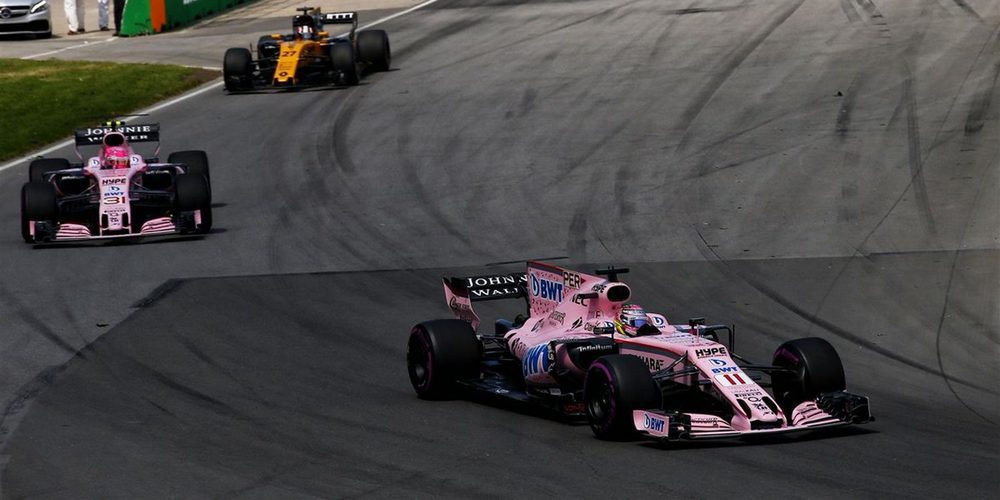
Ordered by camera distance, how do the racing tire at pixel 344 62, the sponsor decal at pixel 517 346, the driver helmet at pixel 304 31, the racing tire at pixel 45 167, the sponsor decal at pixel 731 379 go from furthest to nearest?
1. the driver helmet at pixel 304 31
2. the racing tire at pixel 344 62
3. the racing tire at pixel 45 167
4. the sponsor decal at pixel 517 346
5. the sponsor decal at pixel 731 379

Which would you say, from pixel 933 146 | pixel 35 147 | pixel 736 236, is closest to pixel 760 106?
pixel 933 146

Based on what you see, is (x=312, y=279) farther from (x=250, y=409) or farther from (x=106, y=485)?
(x=106, y=485)

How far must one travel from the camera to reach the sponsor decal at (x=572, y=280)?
12.6 metres

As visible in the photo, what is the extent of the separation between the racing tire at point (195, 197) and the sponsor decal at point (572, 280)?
9.79m

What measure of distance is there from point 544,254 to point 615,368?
886cm

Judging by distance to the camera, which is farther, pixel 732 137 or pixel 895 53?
pixel 895 53

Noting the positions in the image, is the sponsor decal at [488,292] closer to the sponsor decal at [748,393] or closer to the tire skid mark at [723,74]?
the sponsor decal at [748,393]

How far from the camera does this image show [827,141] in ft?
81.5

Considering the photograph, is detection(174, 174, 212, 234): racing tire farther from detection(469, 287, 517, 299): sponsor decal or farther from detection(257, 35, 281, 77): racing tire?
detection(257, 35, 281, 77): racing tire

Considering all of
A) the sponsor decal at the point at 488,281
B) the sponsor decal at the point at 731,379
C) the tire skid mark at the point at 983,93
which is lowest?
the tire skid mark at the point at 983,93

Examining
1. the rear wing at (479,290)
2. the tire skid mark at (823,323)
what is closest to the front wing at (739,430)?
the tire skid mark at (823,323)

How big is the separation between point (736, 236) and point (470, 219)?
12.7 feet

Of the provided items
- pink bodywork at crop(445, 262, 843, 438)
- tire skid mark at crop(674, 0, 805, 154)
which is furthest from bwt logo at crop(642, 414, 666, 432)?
tire skid mark at crop(674, 0, 805, 154)

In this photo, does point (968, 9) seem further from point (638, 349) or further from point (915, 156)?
point (638, 349)
